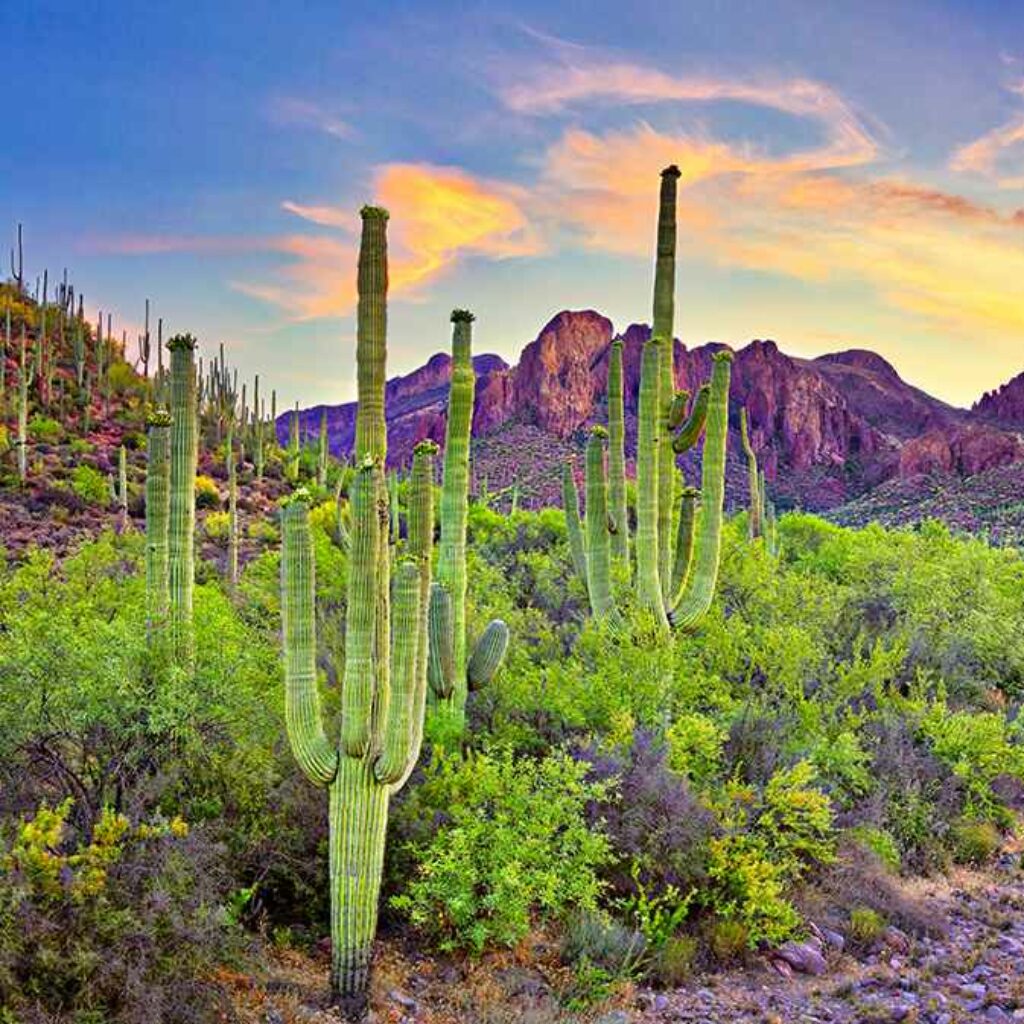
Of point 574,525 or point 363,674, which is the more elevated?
point 574,525

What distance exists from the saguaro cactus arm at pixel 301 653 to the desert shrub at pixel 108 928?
1.13 meters

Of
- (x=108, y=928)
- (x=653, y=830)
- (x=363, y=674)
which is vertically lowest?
(x=653, y=830)

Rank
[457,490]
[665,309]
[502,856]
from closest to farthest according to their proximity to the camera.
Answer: [502,856]
[457,490]
[665,309]

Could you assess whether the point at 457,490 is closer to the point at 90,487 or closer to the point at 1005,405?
the point at 90,487

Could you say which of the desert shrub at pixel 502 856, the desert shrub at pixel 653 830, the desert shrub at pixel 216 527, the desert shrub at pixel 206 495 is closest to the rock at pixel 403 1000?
the desert shrub at pixel 502 856

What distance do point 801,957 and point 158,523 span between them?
26.0ft

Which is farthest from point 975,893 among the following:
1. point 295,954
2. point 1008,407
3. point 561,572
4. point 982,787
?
point 1008,407

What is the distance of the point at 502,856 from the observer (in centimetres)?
859

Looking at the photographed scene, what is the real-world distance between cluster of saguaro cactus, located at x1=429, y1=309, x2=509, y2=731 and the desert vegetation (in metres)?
0.04

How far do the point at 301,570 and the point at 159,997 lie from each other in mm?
3325

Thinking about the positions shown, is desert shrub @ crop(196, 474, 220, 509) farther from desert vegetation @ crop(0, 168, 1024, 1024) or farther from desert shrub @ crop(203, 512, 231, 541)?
desert vegetation @ crop(0, 168, 1024, 1024)

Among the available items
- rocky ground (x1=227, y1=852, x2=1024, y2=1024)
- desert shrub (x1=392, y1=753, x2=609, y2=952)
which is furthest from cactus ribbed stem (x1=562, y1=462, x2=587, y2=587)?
rocky ground (x1=227, y1=852, x2=1024, y2=1024)

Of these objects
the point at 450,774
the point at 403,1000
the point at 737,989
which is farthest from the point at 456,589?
the point at 737,989

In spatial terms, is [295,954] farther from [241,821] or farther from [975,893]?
[975,893]
